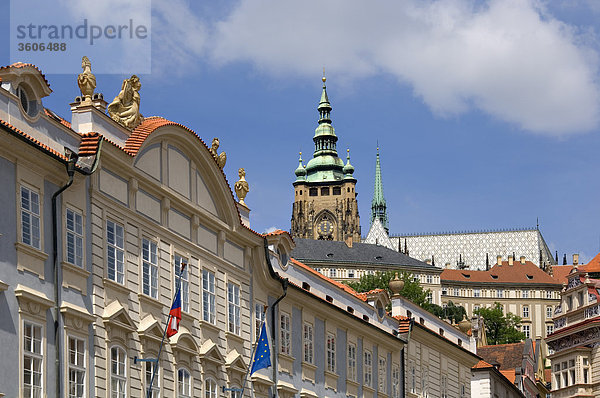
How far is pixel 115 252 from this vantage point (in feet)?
110

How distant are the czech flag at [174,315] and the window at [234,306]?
22.5ft

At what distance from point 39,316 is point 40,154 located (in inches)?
154

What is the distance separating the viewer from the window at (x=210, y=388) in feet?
126

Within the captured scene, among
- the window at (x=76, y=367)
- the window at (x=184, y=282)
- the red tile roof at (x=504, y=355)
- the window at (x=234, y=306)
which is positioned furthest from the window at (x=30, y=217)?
the red tile roof at (x=504, y=355)

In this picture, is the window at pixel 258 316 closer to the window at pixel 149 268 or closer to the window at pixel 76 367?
the window at pixel 149 268

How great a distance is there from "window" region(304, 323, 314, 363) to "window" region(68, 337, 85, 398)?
56.2 ft

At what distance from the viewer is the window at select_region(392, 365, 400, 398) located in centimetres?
5588

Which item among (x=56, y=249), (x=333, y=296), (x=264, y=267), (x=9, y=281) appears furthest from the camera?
(x=333, y=296)

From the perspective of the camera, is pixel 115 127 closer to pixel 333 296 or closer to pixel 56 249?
pixel 56 249

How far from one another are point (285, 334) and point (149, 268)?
1095 cm

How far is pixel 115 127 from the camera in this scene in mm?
34594

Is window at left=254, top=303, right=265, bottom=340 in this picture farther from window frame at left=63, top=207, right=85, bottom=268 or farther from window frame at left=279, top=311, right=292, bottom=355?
window frame at left=63, top=207, right=85, bottom=268

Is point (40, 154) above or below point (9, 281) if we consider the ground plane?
above

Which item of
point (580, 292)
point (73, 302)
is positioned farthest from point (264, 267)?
point (580, 292)
